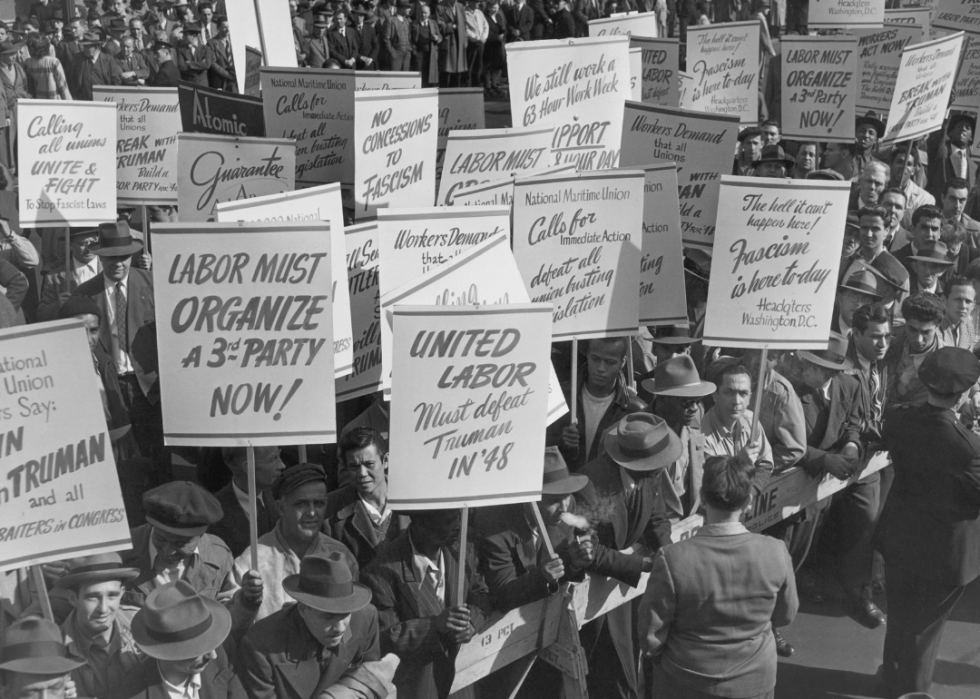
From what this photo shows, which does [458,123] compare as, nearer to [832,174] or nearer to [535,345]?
[832,174]

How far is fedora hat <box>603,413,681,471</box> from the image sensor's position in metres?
5.55

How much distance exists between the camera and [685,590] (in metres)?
4.68

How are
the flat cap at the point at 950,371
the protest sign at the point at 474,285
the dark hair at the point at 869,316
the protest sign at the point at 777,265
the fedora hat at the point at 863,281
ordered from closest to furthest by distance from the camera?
the protest sign at the point at 474,285
the flat cap at the point at 950,371
the protest sign at the point at 777,265
the dark hair at the point at 869,316
the fedora hat at the point at 863,281

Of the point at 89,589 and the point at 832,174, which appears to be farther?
the point at 832,174

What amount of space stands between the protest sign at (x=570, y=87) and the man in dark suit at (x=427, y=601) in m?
Answer: 4.74

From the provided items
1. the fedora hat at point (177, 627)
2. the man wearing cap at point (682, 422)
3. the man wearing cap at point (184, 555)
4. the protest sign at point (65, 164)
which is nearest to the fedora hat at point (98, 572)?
the man wearing cap at point (184, 555)

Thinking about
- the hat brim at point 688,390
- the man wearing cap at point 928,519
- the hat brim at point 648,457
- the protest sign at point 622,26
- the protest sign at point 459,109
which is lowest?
the man wearing cap at point 928,519

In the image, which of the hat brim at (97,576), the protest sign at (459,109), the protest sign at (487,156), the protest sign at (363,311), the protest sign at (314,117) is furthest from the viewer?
the protest sign at (459,109)

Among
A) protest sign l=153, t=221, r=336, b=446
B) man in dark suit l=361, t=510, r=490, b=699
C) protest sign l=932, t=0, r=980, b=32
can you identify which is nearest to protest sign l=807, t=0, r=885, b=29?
protest sign l=932, t=0, r=980, b=32

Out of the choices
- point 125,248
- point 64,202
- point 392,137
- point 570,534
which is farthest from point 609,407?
point 64,202

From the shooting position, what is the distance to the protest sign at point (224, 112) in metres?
8.44

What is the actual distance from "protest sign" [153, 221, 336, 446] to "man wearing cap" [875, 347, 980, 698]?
2.82 meters

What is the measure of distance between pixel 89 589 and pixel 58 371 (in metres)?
0.79

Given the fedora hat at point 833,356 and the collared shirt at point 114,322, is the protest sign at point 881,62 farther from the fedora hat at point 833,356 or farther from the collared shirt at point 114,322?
the collared shirt at point 114,322
